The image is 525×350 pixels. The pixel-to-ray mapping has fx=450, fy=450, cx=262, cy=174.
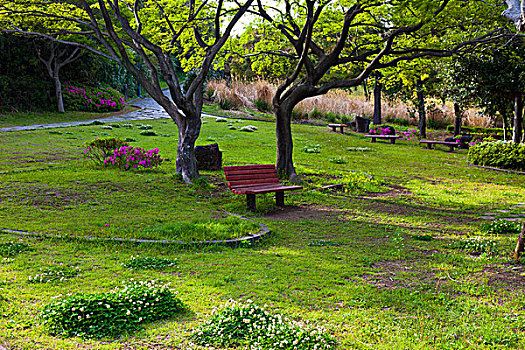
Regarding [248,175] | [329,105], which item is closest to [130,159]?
Answer: [248,175]

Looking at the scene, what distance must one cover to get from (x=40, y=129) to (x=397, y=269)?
21199 millimetres

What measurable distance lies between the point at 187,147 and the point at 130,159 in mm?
2156

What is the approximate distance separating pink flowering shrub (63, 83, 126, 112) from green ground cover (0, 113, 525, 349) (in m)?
19.1

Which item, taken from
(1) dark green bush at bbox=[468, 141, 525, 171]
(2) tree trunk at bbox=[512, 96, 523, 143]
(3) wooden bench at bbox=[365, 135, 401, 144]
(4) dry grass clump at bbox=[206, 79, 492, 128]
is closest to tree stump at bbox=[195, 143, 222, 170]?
(1) dark green bush at bbox=[468, 141, 525, 171]

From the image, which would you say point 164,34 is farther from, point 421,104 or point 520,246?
point 421,104

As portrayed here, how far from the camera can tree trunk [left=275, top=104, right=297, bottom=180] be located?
13.1 metres

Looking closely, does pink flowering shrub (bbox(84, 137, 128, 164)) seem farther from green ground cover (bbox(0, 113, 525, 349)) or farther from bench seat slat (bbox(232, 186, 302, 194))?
bench seat slat (bbox(232, 186, 302, 194))

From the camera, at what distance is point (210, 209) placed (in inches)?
373

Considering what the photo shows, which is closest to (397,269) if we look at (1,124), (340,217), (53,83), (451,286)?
(451,286)

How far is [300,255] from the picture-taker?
6.45 metres

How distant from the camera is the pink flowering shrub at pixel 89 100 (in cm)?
3175

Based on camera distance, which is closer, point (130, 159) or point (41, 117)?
point (130, 159)

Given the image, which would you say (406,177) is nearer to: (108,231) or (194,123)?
(194,123)

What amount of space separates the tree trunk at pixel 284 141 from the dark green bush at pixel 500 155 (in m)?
8.87
